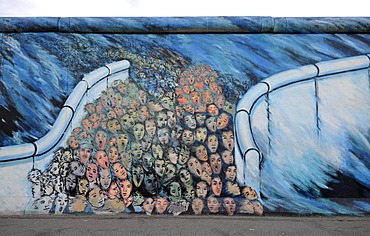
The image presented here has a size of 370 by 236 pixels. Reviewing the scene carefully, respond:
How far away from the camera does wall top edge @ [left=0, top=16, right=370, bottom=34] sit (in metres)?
6.90

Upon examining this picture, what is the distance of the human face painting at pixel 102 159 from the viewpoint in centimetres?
679

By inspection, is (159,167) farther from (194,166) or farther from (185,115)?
(185,115)

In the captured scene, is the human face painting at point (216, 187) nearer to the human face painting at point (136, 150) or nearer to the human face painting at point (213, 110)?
the human face painting at point (213, 110)

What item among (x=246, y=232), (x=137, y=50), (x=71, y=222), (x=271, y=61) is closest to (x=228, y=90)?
(x=271, y=61)

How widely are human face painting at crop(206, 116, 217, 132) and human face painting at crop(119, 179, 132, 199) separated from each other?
1.62 m

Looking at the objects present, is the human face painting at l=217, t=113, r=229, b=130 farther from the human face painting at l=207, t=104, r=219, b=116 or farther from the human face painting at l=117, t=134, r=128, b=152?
the human face painting at l=117, t=134, r=128, b=152

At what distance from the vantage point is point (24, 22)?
277 inches

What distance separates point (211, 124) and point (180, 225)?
1.77 m

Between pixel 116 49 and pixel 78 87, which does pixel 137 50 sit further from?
pixel 78 87

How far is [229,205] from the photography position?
6.64 m

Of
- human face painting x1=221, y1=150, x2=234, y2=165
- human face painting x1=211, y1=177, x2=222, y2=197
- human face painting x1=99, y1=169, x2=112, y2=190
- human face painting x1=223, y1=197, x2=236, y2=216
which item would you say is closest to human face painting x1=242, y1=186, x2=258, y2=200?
human face painting x1=223, y1=197, x2=236, y2=216

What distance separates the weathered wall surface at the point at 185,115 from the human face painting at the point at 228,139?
0.05 feet

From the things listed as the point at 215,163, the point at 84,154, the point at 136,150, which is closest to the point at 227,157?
the point at 215,163

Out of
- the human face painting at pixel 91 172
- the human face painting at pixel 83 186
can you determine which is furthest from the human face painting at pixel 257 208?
the human face painting at pixel 83 186
